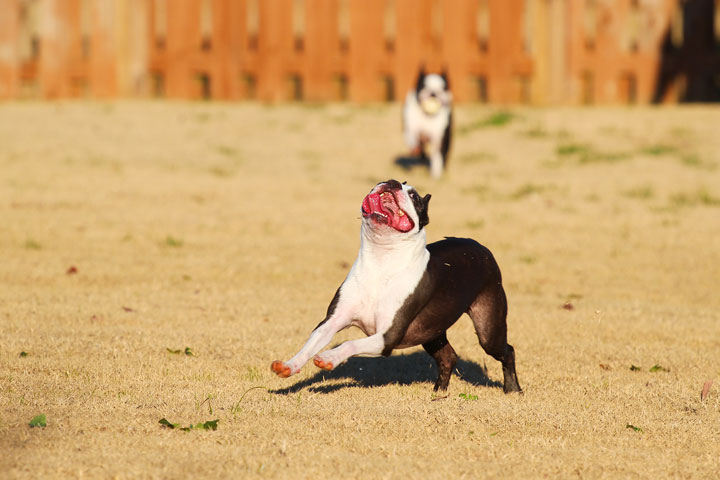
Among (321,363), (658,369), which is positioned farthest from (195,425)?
(658,369)

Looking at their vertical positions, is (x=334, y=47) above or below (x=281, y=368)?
above

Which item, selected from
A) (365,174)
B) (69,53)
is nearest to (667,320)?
(365,174)

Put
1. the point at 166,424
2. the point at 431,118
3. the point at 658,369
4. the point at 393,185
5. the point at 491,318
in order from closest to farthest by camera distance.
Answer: the point at 166,424, the point at 393,185, the point at 491,318, the point at 658,369, the point at 431,118

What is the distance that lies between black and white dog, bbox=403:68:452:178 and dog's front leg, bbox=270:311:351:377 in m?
13.6

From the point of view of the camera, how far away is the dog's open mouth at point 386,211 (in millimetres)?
6098

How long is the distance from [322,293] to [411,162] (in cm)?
1057

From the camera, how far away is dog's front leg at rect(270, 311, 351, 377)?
5741 mm

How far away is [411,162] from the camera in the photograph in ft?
69.9

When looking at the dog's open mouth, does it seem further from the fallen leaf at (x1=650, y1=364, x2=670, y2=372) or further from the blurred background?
the blurred background

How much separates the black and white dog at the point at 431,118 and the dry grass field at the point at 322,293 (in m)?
0.58

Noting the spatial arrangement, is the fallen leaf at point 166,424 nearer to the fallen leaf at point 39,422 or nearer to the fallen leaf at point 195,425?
the fallen leaf at point 195,425

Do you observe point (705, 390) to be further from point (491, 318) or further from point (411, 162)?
point (411, 162)

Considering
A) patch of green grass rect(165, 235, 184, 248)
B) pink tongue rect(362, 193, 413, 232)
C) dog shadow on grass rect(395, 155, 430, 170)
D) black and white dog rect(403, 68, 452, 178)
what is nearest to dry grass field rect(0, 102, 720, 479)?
patch of green grass rect(165, 235, 184, 248)

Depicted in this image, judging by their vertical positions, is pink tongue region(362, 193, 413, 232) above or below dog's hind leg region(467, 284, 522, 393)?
above
